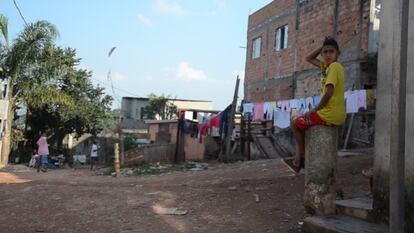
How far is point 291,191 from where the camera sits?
23.6 ft

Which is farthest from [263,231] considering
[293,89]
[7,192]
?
[293,89]

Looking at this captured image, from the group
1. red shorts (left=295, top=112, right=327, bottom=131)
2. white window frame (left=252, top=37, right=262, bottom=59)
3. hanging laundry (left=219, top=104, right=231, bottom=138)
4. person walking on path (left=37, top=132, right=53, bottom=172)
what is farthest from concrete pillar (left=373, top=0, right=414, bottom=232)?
white window frame (left=252, top=37, right=262, bottom=59)

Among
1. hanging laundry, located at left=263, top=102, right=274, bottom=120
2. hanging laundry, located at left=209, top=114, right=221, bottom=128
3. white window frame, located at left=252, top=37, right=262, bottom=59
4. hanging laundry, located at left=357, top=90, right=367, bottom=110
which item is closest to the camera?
hanging laundry, located at left=357, top=90, right=367, bottom=110

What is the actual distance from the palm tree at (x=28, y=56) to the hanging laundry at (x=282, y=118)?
9.78 metres

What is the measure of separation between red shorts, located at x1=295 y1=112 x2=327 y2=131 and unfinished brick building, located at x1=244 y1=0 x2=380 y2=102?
11220 millimetres

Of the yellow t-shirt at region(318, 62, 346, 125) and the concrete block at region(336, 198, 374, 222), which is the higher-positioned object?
the yellow t-shirt at region(318, 62, 346, 125)

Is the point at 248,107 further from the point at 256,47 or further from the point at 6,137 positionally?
the point at 6,137

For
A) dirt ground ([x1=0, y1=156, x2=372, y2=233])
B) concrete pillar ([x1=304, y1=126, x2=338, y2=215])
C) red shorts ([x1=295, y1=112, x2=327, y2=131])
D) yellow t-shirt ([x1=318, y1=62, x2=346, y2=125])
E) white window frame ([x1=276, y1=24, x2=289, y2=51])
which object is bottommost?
dirt ground ([x1=0, y1=156, x2=372, y2=233])

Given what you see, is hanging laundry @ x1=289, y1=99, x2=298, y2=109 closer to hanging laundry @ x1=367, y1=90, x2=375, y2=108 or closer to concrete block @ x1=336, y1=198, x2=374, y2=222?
hanging laundry @ x1=367, y1=90, x2=375, y2=108

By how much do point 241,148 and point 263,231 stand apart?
13.8 meters

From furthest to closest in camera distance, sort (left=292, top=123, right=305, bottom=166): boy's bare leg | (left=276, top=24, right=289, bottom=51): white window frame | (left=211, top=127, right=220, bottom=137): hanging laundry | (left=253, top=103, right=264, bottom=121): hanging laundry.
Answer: (left=276, top=24, right=289, bottom=51): white window frame < (left=211, top=127, right=220, bottom=137): hanging laundry < (left=253, top=103, right=264, bottom=121): hanging laundry < (left=292, top=123, right=305, bottom=166): boy's bare leg

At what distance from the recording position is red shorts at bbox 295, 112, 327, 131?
16.8 feet

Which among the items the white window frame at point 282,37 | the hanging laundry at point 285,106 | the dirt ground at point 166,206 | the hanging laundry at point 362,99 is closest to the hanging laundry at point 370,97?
the hanging laundry at point 362,99

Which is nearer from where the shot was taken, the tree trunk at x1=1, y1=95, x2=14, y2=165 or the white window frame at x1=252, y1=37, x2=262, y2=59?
the tree trunk at x1=1, y1=95, x2=14, y2=165
